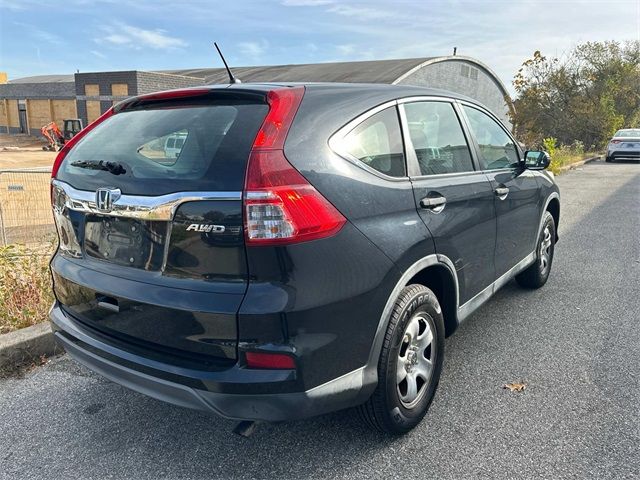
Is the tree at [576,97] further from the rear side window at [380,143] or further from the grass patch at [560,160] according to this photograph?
the rear side window at [380,143]

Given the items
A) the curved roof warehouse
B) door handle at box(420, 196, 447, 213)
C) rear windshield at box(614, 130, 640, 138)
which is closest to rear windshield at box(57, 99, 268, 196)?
door handle at box(420, 196, 447, 213)

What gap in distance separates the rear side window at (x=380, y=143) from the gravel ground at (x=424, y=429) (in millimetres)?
1391

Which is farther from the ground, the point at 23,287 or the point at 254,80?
the point at 254,80

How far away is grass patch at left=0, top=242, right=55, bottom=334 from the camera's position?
385 centimetres

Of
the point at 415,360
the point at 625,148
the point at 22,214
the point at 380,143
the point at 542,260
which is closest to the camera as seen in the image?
the point at 380,143

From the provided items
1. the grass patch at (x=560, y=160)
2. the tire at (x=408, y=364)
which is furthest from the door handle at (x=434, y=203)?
the grass patch at (x=560, y=160)

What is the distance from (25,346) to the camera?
138 inches

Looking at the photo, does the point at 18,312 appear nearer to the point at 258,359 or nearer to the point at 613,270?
the point at 258,359

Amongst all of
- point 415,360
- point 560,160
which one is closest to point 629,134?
point 560,160

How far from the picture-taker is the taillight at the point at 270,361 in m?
2.05

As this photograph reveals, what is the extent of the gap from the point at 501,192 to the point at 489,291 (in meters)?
0.69

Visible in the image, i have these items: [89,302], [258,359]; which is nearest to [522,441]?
[258,359]

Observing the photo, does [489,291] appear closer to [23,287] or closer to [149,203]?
[149,203]

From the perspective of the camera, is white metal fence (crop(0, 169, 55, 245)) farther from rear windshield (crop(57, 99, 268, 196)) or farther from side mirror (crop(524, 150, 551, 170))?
side mirror (crop(524, 150, 551, 170))
